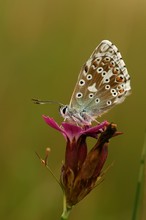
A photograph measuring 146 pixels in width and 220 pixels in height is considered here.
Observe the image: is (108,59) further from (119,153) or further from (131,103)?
(131,103)

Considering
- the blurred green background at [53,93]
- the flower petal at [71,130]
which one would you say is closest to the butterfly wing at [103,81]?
the flower petal at [71,130]

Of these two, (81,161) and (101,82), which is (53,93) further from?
(81,161)

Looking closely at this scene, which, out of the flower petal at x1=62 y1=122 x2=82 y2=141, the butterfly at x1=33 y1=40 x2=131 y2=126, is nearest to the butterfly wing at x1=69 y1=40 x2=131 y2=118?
the butterfly at x1=33 y1=40 x2=131 y2=126

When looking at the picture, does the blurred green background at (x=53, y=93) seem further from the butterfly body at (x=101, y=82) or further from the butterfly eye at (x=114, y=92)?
the butterfly eye at (x=114, y=92)

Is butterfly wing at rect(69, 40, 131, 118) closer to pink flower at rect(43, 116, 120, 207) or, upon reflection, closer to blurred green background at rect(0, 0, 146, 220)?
pink flower at rect(43, 116, 120, 207)

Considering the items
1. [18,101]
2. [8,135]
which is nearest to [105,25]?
[18,101]

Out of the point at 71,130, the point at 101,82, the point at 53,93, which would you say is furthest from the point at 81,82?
the point at 53,93

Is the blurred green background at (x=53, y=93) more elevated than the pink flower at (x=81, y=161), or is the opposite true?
the pink flower at (x=81, y=161)
